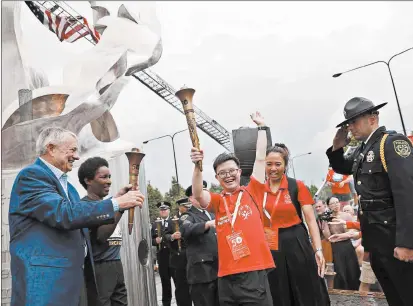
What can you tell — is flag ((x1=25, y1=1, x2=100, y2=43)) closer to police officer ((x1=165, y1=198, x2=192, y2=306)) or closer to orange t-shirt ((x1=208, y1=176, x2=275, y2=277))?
police officer ((x1=165, y1=198, x2=192, y2=306))

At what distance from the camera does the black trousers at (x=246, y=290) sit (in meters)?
3.12

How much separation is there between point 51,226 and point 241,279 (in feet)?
5.00

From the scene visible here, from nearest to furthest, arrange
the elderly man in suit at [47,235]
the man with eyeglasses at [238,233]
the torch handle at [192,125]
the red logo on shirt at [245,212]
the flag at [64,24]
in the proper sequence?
the elderly man in suit at [47,235] < the torch handle at [192,125] < the man with eyeglasses at [238,233] < the red logo on shirt at [245,212] < the flag at [64,24]

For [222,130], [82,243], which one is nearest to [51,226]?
[82,243]

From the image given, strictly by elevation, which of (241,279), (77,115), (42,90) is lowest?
(241,279)

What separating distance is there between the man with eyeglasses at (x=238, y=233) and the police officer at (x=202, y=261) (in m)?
1.11

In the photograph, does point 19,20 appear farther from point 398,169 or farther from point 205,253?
point 398,169

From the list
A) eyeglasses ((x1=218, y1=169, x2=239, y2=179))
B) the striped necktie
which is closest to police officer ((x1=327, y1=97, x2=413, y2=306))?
eyeglasses ((x1=218, y1=169, x2=239, y2=179))

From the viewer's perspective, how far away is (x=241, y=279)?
10.5 feet

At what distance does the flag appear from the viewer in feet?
28.1

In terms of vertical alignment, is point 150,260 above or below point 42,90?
below

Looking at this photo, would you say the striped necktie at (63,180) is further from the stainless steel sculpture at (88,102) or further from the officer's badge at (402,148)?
the officer's badge at (402,148)

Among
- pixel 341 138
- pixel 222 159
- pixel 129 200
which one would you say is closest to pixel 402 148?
pixel 341 138

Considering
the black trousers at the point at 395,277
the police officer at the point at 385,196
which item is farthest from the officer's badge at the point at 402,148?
the black trousers at the point at 395,277
